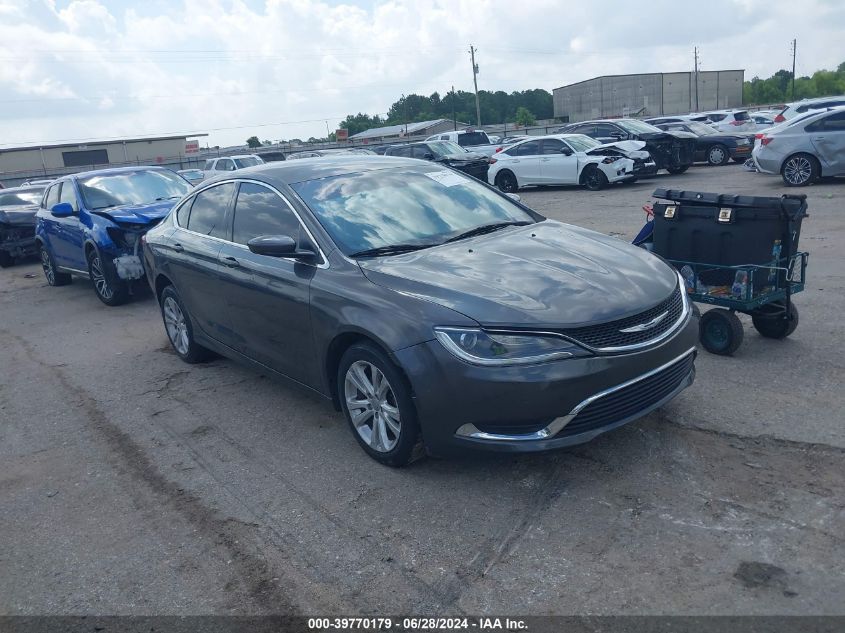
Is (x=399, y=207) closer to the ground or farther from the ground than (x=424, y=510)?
farther from the ground

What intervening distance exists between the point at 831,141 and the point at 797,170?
85 cm

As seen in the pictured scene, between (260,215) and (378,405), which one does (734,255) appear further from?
(260,215)

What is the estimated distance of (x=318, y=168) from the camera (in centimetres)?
545

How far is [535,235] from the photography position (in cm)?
496

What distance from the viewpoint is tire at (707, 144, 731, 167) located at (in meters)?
22.8

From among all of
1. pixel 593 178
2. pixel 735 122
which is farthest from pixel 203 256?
pixel 735 122

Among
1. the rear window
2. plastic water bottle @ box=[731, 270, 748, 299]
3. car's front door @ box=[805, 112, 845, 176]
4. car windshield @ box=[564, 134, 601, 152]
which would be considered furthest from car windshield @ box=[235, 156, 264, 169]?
plastic water bottle @ box=[731, 270, 748, 299]

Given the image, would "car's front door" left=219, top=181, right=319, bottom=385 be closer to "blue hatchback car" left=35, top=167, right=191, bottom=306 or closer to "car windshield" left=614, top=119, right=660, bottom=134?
"blue hatchback car" left=35, top=167, right=191, bottom=306

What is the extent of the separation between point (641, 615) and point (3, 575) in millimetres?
3009

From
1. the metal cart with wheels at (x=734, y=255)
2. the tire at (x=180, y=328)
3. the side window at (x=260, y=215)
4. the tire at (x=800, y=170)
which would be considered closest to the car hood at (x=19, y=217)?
the tire at (x=180, y=328)

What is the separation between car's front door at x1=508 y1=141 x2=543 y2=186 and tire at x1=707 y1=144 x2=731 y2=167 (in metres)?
6.23

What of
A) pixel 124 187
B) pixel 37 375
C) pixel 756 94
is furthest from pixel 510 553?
pixel 756 94

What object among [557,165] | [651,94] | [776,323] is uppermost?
[776,323]

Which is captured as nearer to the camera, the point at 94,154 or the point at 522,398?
the point at 522,398
